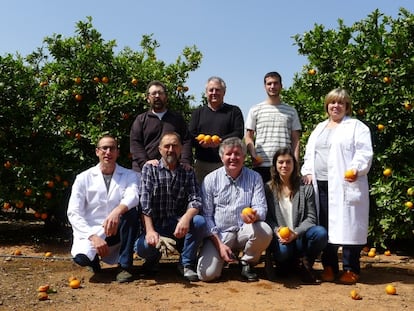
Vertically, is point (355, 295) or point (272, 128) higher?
point (272, 128)

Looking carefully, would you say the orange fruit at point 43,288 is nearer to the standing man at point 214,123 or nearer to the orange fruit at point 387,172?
the standing man at point 214,123

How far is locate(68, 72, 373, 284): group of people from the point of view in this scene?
462cm

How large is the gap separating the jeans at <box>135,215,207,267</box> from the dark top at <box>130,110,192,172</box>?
776 millimetres

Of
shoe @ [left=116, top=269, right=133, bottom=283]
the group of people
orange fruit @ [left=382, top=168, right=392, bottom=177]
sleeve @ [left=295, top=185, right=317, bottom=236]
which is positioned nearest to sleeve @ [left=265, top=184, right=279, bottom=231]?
the group of people

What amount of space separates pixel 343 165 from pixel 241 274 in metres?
1.51

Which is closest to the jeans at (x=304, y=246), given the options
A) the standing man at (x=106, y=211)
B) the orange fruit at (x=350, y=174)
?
the orange fruit at (x=350, y=174)

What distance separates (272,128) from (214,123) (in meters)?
0.66

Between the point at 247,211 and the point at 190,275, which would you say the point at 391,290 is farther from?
the point at 190,275

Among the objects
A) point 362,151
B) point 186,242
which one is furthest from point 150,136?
point 362,151

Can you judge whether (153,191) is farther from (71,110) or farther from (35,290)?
(71,110)

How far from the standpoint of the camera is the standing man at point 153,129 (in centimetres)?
523

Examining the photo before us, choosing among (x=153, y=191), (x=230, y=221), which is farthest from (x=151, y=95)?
(x=230, y=221)

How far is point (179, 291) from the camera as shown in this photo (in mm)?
4387

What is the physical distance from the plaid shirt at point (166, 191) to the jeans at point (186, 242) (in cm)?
7
